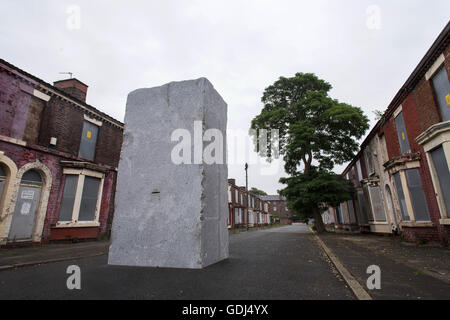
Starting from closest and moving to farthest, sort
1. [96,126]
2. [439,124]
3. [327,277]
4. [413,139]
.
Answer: [327,277], [439,124], [413,139], [96,126]

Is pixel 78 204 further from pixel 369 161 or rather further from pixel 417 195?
pixel 369 161

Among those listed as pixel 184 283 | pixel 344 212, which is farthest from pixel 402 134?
pixel 344 212

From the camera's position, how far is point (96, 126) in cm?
1375

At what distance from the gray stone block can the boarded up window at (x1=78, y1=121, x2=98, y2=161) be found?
933 cm

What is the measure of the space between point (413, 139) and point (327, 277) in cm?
1014

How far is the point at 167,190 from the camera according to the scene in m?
4.54

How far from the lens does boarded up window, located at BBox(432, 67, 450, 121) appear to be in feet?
27.5

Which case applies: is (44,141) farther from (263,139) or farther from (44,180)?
(263,139)

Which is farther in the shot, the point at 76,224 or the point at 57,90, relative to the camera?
the point at 76,224

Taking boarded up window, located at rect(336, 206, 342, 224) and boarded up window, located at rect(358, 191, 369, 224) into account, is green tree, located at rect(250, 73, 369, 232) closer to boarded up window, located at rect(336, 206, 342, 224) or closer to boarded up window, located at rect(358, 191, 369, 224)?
boarded up window, located at rect(358, 191, 369, 224)

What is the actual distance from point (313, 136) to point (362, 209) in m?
8.08

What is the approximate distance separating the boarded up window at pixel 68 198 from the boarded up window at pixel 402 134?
16923mm

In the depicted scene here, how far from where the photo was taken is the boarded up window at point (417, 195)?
10.0 m
